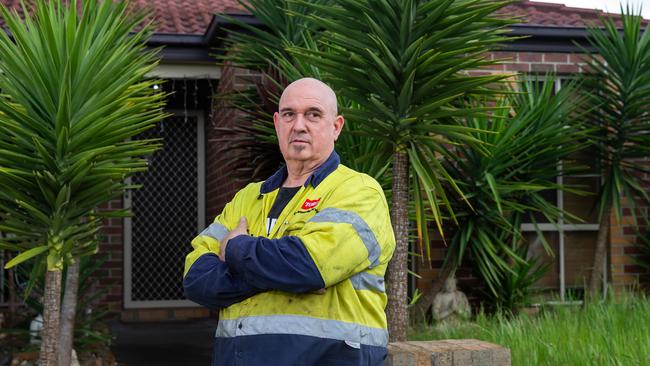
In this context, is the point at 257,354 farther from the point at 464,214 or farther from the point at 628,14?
the point at 628,14

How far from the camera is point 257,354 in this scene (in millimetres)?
2307

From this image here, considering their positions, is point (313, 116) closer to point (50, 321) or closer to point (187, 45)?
point (50, 321)

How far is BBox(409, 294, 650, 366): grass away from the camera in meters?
4.25

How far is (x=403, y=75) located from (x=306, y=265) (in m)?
2.38

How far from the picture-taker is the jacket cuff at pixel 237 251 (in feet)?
7.64

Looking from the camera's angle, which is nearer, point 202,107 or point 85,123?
point 85,123

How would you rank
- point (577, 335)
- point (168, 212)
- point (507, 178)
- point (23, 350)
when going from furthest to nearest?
point (168, 212)
point (507, 178)
point (23, 350)
point (577, 335)

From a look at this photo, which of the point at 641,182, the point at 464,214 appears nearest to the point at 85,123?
the point at 464,214

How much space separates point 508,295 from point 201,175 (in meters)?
4.63

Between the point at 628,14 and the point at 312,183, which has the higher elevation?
the point at 628,14

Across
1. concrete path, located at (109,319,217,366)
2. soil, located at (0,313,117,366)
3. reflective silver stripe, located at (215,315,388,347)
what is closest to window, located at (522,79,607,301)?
concrete path, located at (109,319,217,366)

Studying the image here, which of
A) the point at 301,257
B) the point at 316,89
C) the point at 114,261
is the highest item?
the point at 316,89

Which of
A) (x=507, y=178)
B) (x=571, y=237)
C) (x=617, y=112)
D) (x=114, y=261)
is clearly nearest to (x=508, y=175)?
(x=507, y=178)

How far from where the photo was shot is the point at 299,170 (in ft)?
8.49
